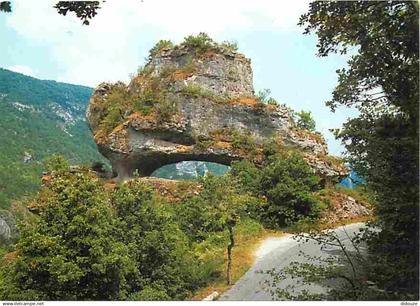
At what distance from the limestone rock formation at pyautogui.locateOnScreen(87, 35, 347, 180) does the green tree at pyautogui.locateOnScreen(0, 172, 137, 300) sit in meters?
9.79

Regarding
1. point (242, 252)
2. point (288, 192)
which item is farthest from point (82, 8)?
point (288, 192)

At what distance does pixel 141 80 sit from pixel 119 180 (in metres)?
4.15

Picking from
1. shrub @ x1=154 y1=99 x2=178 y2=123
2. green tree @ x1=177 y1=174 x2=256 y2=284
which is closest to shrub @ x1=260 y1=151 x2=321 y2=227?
green tree @ x1=177 y1=174 x2=256 y2=284

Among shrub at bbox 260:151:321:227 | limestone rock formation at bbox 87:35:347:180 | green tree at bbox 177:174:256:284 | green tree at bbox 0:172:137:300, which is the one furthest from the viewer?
limestone rock formation at bbox 87:35:347:180

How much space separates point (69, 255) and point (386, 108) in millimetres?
5347

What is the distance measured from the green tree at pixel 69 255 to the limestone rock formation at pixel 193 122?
9.79 meters

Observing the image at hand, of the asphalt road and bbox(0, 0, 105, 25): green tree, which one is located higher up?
Answer: bbox(0, 0, 105, 25): green tree

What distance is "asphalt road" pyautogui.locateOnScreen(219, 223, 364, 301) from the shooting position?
7.62 metres

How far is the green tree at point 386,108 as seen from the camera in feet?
18.6

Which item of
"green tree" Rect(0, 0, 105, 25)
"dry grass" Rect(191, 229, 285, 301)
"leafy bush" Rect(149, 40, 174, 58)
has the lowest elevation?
"dry grass" Rect(191, 229, 285, 301)

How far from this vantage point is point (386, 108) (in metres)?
6.57

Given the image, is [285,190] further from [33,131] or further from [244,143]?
[33,131]

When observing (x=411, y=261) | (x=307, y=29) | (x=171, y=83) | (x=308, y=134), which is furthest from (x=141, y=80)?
(x=411, y=261)

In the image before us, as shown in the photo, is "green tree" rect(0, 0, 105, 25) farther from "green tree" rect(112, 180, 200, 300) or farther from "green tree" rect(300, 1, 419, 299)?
"green tree" rect(112, 180, 200, 300)
